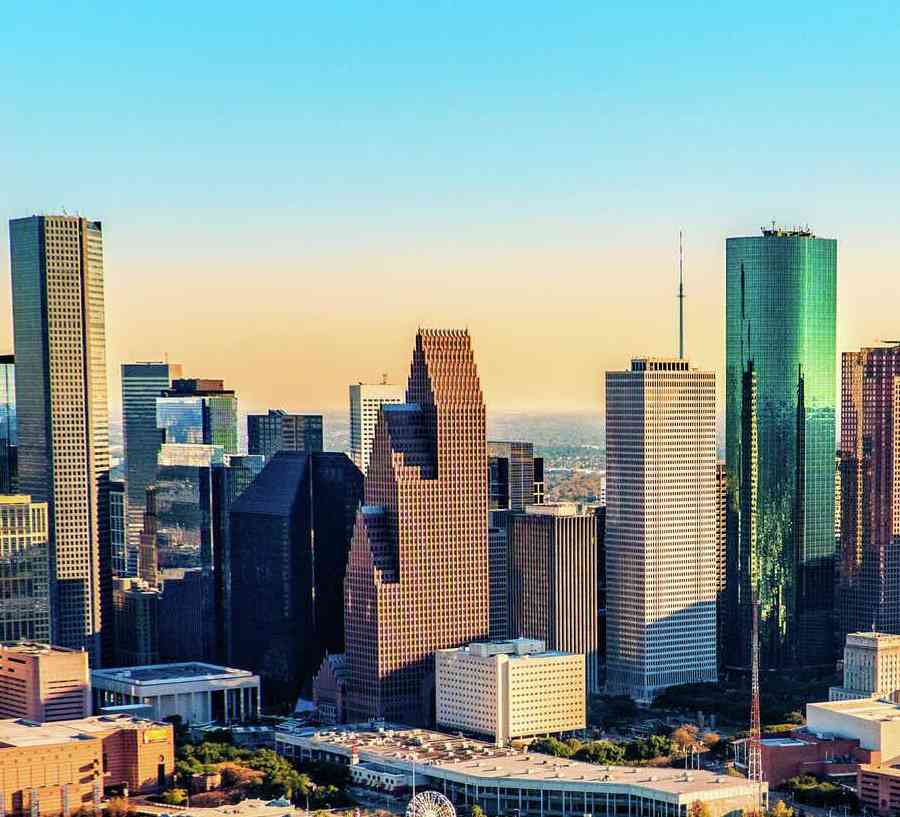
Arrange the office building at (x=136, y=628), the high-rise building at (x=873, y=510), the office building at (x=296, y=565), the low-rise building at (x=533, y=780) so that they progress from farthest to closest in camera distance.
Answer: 1. the office building at (x=136, y=628)
2. the high-rise building at (x=873, y=510)
3. the office building at (x=296, y=565)
4. the low-rise building at (x=533, y=780)

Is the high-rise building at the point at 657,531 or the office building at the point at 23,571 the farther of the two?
the high-rise building at the point at 657,531

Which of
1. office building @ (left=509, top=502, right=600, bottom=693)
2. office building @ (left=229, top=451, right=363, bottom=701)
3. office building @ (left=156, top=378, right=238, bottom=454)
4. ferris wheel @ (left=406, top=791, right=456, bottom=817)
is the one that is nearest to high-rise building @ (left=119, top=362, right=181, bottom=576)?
office building @ (left=156, top=378, right=238, bottom=454)

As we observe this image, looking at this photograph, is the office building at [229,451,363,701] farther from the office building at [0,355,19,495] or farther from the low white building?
the office building at [0,355,19,495]

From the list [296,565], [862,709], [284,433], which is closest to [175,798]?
[296,565]

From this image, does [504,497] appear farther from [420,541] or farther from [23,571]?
[23,571]

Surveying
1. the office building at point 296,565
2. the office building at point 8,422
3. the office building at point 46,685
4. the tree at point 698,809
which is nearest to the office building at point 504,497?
the office building at point 296,565

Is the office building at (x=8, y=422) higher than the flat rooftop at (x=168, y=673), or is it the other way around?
the office building at (x=8, y=422)

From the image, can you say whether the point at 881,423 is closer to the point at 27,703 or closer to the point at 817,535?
the point at 817,535

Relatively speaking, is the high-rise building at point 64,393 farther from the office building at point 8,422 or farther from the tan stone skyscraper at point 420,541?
the tan stone skyscraper at point 420,541
